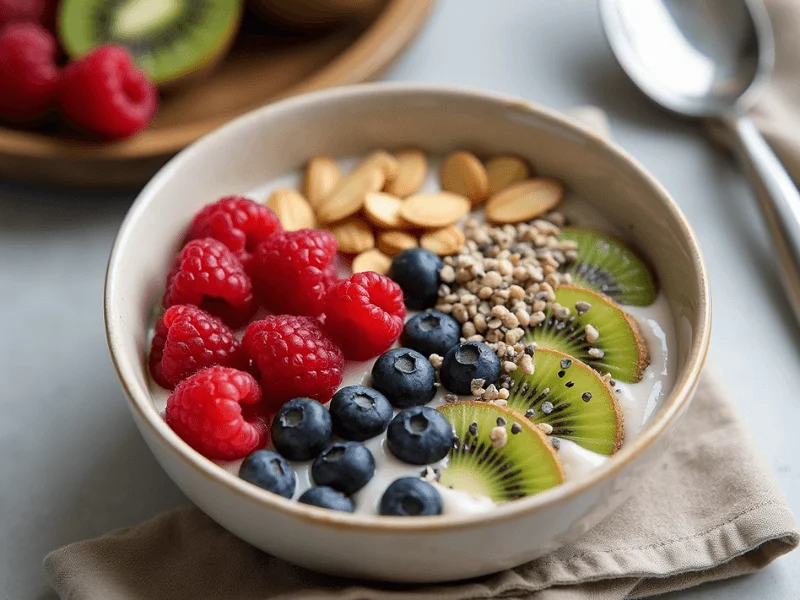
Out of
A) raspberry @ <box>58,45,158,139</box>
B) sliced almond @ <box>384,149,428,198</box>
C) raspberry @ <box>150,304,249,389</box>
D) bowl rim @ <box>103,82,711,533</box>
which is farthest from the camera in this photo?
raspberry @ <box>58,45,158,139</box>

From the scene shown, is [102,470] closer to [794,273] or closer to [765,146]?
[794,273]

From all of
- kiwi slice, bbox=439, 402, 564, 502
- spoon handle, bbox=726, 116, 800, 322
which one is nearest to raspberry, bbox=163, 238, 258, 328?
kiwi slice, bbox=439, 402, 564, 502

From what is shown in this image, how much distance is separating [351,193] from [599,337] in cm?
44

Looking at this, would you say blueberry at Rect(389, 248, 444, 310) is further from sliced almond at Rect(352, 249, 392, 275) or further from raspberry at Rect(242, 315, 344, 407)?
raspberry at Rect(242, 315, 344, 407)

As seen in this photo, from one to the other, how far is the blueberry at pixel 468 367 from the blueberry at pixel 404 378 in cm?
2

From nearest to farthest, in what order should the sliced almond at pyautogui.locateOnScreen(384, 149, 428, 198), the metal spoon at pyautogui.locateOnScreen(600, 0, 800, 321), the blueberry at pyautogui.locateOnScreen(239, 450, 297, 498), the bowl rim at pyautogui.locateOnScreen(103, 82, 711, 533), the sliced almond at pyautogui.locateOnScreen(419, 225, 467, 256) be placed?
the bowl rim at pyautogui.locateOnScreen(103, 82, 711, 533), the blueberry at pyautogui.locateOnScreen(239, 450, 297, 498), the sliced almond at pyautogui.locateOnScreen(419, 225, 467, 256), the sliced almond at pyautogui.locateOnScreen(384, 149, 428, 198), the metal spoon at pyautogui.locateOnScreen(600, 0, 800, 321)

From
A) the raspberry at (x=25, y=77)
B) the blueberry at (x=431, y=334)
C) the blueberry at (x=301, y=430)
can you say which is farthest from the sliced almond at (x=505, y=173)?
the raspberry at (x=25, y=77)

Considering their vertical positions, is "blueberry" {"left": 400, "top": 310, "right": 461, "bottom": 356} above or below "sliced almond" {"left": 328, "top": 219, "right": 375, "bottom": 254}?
above

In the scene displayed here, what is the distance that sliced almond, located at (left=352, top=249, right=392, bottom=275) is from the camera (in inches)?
51.9

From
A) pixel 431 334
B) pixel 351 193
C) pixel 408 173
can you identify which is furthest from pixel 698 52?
pixel 431 334

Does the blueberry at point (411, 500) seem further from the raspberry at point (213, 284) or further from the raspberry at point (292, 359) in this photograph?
the raspberry at point (213, 284)

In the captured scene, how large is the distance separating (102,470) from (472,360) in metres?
0.56

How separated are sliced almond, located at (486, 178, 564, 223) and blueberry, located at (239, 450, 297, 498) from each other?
0.55 metres

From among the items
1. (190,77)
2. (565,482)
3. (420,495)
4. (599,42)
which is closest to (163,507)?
(420,495)
